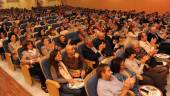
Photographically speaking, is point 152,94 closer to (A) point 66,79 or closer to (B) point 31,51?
(A) point 66,79

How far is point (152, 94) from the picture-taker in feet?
10.2

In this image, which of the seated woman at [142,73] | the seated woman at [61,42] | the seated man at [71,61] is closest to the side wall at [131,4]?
the seated woman at [61,42]

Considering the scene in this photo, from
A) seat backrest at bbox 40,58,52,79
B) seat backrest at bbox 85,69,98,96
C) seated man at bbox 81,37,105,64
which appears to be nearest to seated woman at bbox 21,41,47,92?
seat backrest at bbox 40,58,52,79

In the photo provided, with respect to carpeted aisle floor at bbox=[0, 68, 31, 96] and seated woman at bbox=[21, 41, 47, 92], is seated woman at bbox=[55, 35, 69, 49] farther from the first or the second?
carpeted aisle floor at bbox=[0, 68, 31, 96]

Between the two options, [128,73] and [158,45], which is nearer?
[128,73]

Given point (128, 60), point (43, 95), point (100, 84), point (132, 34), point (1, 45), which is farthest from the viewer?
point (132, 34)

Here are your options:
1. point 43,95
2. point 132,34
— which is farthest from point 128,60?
point 132,34

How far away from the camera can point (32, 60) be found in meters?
5.07

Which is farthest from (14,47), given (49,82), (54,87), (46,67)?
(54,87)

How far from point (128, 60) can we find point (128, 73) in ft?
1.40

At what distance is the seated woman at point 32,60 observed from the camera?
4.75 m

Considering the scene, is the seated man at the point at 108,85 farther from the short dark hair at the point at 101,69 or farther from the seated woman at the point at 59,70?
the seated woman at the point at 59,70

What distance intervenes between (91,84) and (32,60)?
2317 millimetres

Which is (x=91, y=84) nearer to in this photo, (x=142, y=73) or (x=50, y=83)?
(x=50, y=83)
